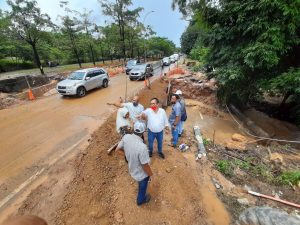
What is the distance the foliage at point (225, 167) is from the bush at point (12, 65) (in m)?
32.0

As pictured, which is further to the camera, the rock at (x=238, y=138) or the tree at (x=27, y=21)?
the tree at (x=27, y=21)

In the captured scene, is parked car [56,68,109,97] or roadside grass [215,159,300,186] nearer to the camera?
roadside grass [215,159,300,186]

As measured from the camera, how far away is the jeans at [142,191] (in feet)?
13.0

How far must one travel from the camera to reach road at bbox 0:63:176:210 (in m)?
5.78

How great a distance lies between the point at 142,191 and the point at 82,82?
1131 centimetres

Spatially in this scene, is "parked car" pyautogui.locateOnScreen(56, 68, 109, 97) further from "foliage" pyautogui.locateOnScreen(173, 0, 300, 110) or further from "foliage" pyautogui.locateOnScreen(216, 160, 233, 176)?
"foliage" pyautogui.locateOnScreen(216, 160, 233, 176)

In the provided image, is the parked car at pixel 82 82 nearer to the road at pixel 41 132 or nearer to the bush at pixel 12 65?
the road at pixel 41 132

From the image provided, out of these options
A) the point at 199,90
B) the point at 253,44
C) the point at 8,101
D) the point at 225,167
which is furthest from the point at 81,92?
the point at 225,167

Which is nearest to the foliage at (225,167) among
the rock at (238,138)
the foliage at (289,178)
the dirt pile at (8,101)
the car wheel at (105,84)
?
the foliage at (289,178)

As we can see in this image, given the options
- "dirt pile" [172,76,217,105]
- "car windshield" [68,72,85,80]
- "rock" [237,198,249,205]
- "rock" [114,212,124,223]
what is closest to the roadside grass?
"rock" [237,198,249,205]

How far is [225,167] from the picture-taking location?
578cm

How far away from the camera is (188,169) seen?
5.50 m

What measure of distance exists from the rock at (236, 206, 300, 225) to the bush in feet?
109

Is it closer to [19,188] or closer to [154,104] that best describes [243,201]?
[154,104]
